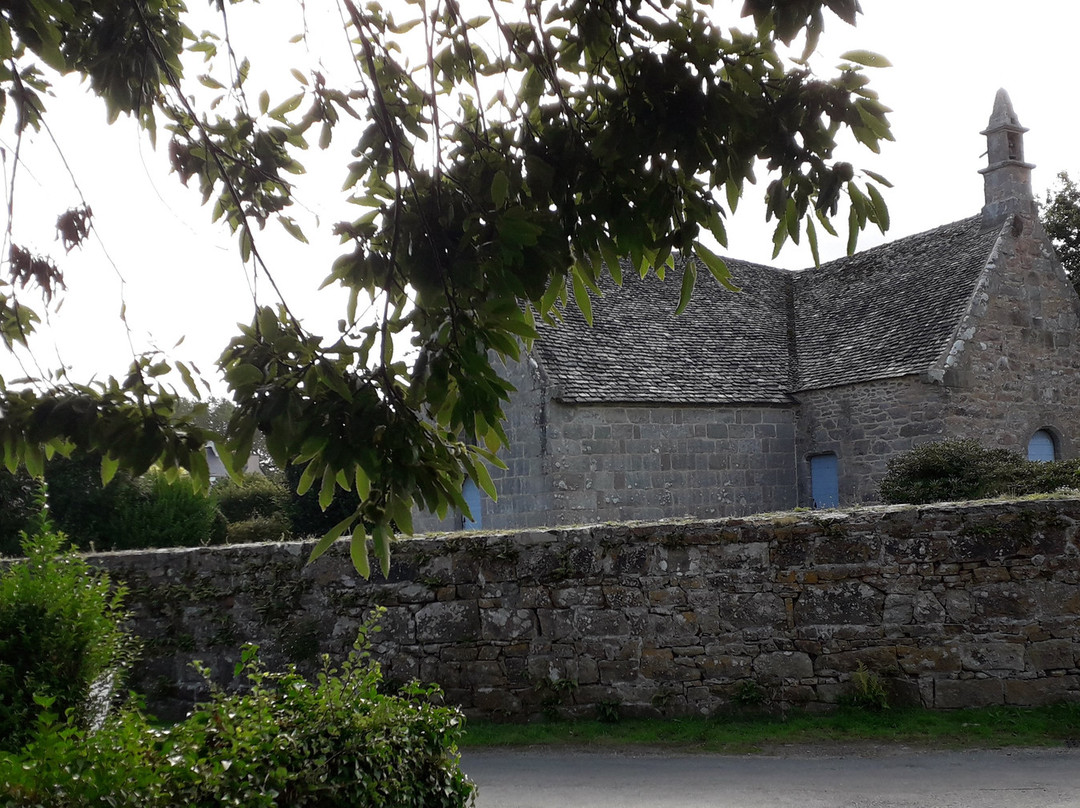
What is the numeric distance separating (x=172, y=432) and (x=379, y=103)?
1.54m

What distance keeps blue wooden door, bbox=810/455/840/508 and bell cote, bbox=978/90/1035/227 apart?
6.10 meters

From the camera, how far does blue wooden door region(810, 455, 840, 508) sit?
18.9 metres

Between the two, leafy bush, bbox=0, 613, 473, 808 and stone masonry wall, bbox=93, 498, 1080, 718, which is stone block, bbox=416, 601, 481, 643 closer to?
stone masonry wall, bbox=93, 498, 1080, 718

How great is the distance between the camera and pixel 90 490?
19.8m

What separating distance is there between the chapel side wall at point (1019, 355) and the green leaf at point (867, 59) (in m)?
15.2

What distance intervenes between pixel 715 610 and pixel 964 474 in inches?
312

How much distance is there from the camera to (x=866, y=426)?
18.2m

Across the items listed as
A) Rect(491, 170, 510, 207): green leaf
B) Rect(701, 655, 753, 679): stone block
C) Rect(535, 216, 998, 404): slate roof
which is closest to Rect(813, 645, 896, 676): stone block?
Rect(701, 655, 753, 679): stone block

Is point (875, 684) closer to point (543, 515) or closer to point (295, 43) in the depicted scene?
point (295, 43)

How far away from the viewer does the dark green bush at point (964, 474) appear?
13414 millimetres

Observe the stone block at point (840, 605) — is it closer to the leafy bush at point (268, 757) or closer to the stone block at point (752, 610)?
the stone block at point (752, 610)

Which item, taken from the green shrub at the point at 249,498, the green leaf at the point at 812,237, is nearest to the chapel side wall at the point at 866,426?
the green shrub at the point at 249,498

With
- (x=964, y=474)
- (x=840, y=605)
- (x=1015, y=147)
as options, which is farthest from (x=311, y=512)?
(x=1015, y=147)

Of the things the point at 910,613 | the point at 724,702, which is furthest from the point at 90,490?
the point at 910,613
